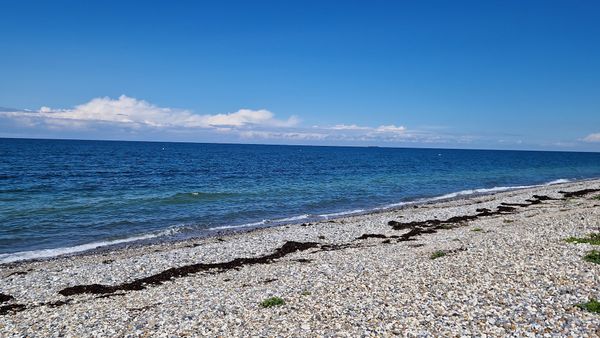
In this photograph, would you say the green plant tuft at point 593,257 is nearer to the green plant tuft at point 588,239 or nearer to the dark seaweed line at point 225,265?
the green plant tuft at point 588,239

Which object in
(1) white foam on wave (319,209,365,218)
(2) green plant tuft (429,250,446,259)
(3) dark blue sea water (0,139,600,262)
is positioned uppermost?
(2) green plant tuft (429,250,446,259)

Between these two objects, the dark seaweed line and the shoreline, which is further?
the shoreline

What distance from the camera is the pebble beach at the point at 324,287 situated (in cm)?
1109

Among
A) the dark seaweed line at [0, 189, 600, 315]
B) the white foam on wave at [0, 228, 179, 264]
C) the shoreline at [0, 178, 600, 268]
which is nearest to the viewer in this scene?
the dark seaweed line at [0, 189, 600, 315]

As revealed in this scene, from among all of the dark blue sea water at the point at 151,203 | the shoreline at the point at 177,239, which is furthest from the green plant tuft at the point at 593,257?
the dark blue sea water at the point at 151,203

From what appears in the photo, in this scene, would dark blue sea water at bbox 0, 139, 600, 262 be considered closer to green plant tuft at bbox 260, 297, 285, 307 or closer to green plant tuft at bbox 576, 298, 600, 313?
green plant tuft at bbox 260, 297, 285, 307

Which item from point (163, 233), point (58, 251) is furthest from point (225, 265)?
point (58, 251)

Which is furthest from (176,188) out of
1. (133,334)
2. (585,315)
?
(585,315)

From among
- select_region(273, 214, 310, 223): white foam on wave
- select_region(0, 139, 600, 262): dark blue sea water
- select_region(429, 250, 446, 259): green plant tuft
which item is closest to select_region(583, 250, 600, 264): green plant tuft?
select_region(429, 250, 446, 259): green plant tuft

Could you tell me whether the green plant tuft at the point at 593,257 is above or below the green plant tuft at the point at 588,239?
above

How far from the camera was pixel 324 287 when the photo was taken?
14.8 metres

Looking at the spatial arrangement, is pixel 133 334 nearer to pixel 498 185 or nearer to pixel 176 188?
pixel 176 188

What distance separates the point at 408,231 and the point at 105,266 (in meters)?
19.6

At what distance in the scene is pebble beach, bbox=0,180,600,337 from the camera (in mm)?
11086
